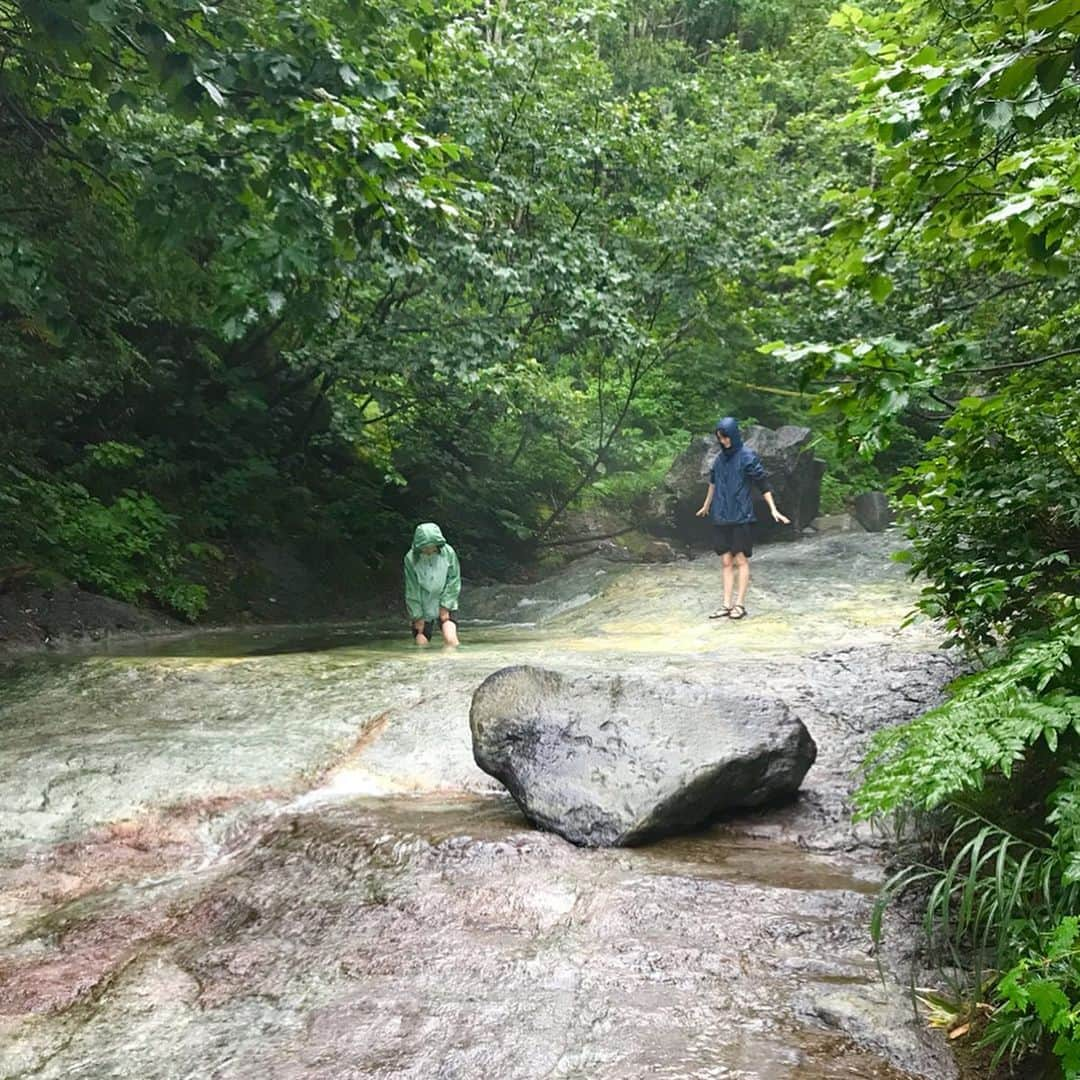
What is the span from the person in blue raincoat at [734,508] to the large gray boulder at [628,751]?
493 cm

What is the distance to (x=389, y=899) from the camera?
376 cm

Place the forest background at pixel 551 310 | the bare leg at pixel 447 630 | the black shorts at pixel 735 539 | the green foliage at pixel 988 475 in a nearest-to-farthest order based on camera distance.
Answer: the green foliage at pixel 988 475, the forest background at pixel 551 310, the bare leg at pixel 447 630, the black shorts at pixel 735 539

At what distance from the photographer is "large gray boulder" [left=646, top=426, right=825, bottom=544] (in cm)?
1703

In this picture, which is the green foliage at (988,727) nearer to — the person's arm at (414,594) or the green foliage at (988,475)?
the green foliage at (988,475)

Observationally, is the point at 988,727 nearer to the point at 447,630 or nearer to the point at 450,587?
the point at 447,630

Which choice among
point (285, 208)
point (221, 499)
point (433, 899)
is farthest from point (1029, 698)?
point (221, 499)

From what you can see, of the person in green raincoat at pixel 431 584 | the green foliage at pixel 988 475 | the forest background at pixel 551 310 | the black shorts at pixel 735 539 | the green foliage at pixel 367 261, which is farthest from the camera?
the black shorts at pixel 735 539

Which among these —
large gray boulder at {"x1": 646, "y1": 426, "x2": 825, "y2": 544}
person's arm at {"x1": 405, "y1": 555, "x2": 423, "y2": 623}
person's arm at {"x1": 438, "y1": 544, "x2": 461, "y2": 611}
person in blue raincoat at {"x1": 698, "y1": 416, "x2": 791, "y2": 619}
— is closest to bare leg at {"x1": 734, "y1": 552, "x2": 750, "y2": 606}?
person in blue raincoat at {"x1": 698, "y1": 416, "x2": 791, "y2": 619}

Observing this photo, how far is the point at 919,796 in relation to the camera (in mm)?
2725

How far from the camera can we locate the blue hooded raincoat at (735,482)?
9875mm

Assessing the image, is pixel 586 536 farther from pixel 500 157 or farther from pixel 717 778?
pixel 717 778

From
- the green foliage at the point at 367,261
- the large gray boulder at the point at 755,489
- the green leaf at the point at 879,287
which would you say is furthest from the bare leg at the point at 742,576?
the large gray boulder at the point at 755,489

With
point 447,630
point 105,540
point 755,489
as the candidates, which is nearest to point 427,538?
point 447,630

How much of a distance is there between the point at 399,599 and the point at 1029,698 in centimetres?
1196
